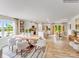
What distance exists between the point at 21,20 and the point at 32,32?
0.99 m

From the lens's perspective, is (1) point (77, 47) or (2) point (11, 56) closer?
(2) point (11, 56)

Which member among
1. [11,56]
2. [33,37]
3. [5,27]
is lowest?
[11,56]

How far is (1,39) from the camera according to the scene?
446cm

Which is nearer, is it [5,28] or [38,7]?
[38,7]

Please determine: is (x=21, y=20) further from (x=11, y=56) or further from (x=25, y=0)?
(x=25, y=0)

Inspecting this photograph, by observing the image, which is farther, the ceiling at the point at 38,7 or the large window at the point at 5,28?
the large window at the point at 5,28

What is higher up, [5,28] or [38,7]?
[38,7]

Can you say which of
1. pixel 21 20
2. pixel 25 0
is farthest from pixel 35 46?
pixel 25 0

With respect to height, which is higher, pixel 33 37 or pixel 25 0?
pixel 25 0

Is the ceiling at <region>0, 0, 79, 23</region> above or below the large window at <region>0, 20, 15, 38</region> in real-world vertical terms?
above

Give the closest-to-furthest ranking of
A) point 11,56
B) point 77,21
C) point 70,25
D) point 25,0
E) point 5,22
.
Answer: point 25,0 → point 11,56 → point 5,22 → point 77,21 → point 70,25

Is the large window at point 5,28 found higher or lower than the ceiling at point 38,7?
lower

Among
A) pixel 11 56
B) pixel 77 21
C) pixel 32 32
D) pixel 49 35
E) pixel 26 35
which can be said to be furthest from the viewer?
pixel 49 35

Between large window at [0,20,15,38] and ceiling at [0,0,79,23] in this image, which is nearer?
ceiling at [0,0,79,23]
